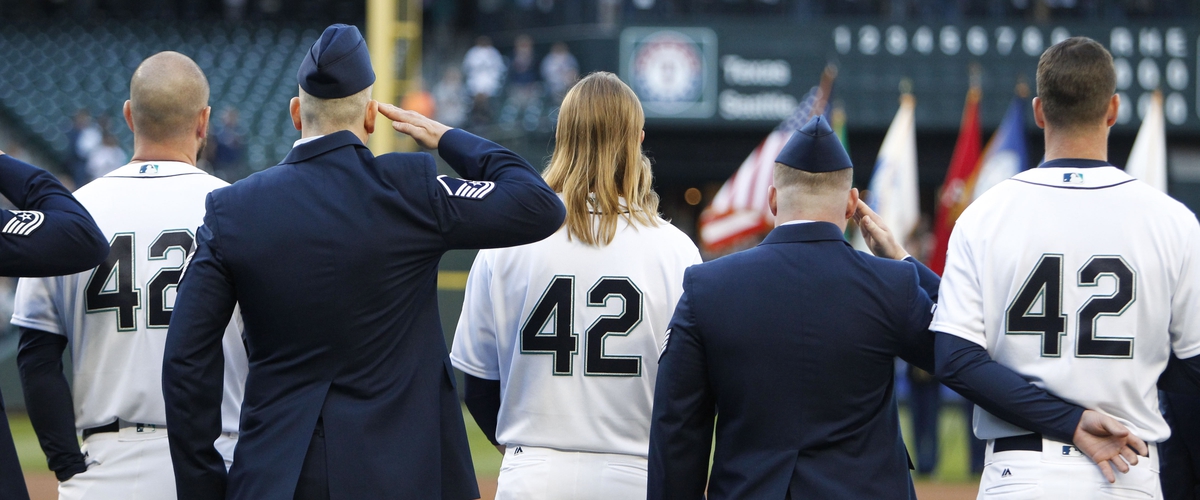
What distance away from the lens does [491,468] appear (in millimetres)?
10477

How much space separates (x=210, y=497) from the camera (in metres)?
3.04

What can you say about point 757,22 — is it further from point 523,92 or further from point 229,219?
point 229,219

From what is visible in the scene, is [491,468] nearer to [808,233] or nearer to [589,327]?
[589,327]

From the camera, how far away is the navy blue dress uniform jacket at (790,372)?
308 centimetres

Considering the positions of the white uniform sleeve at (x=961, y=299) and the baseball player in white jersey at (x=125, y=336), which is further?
the baseball player in white jersey at (x=125, y=336)

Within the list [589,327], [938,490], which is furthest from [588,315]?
[938,490]

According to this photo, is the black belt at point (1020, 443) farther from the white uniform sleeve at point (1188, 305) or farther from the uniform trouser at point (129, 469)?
the uniform trouser at point (129, 469)

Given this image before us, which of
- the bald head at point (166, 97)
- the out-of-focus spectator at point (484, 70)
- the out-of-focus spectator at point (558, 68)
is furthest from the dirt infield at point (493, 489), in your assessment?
the out-of-focus spectator at point (484, 70)

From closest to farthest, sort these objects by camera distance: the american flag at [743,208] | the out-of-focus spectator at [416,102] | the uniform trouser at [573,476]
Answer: the uniform trouser at [573,476], the american flag at [743,208], the out-of-focus spectator at [416,102]

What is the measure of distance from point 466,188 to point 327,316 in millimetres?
471

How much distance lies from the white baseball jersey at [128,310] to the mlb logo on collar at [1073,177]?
2.39m

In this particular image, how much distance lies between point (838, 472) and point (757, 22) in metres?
15.8

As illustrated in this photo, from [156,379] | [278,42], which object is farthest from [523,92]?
[156,379]

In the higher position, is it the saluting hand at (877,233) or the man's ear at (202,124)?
the man's ear at (202,124)
